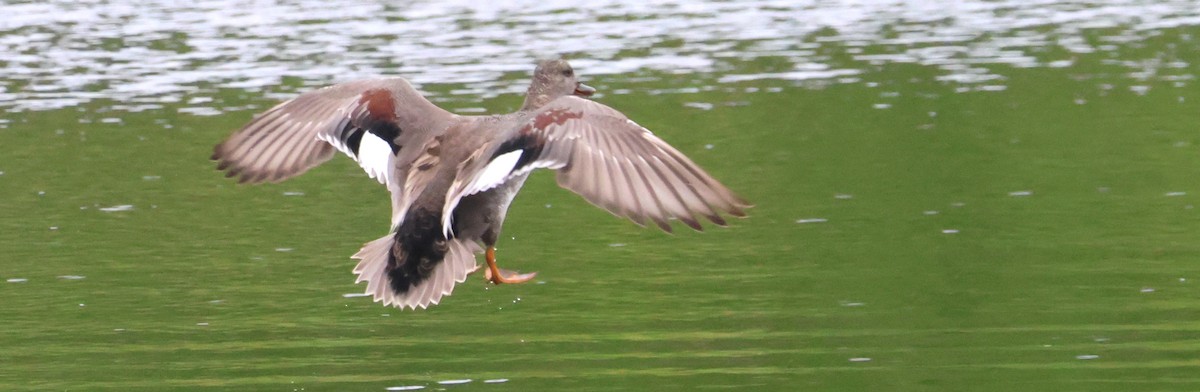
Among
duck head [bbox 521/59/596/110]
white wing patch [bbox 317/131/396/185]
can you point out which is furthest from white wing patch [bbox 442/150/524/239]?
duck head [bbox 521/59/596/110]

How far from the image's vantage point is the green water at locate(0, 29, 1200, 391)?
35.8 feet

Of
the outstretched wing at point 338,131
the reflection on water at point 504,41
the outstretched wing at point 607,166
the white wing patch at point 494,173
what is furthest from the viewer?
the reflection on water at point 504,41

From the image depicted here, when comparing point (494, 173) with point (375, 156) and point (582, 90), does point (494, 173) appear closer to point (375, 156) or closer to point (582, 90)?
point (375, 156)

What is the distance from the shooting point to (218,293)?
1336 cm

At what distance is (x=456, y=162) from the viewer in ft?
29.6

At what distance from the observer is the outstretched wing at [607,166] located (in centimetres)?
781

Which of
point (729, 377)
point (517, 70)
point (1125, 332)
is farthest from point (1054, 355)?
point (517, 70)

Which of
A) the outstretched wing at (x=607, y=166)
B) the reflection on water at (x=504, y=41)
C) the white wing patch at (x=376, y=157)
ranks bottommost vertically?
the reflection on water at (x=504, y=41)

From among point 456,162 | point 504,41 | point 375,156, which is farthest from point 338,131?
→ point 504,41

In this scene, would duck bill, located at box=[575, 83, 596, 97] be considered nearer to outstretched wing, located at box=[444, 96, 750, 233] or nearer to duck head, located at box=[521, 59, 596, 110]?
duck head, located at box=[521, 59, 596, 110]

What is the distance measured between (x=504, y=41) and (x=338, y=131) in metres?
18.8

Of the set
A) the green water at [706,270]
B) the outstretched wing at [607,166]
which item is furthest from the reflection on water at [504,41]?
the outstretched wing at [607,166]

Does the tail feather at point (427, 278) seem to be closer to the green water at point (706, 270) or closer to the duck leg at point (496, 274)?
the duck leg at point (496, 274)

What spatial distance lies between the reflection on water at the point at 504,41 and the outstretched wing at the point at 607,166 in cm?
1423
